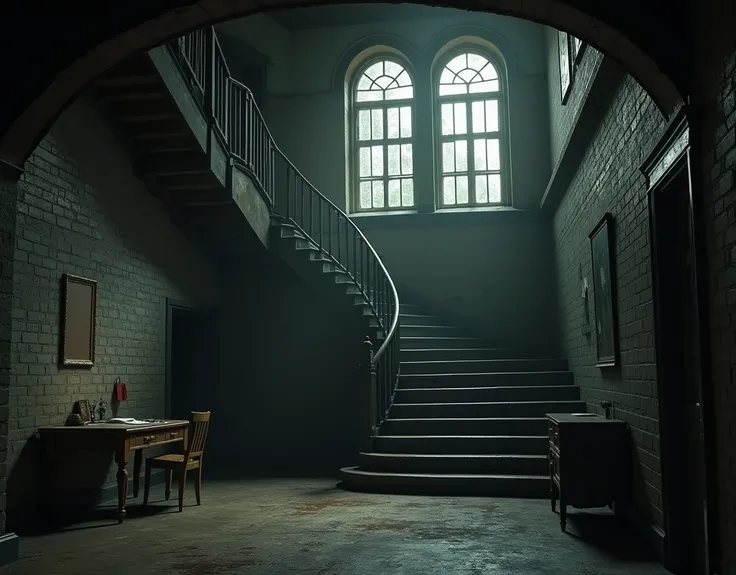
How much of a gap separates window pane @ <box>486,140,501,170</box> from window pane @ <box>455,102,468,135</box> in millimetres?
Answer: 421

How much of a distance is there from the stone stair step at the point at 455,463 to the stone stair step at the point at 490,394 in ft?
3.40

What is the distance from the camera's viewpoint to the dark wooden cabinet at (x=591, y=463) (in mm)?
5414

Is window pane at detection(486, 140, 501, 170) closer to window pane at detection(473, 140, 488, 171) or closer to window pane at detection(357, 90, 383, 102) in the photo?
window pane at detection(473, 140, 488, 171)

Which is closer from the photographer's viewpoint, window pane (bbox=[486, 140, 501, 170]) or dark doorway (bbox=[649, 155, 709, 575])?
dark doorway (bbox=[649, 155, 709, 575])

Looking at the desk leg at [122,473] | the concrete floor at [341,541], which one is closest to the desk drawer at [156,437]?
the desk leg at [122,473]

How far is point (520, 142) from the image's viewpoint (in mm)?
11219

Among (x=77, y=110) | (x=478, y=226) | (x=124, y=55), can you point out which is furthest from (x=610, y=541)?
(x=478, y=226)

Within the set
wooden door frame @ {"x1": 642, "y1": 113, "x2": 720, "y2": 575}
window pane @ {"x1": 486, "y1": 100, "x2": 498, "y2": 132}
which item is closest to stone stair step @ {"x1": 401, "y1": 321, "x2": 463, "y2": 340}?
window pane @ {"x1": 486, "y1": 100, "x2": 498, "y2": 132}

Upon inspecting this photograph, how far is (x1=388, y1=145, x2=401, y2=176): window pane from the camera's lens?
39.0 feet

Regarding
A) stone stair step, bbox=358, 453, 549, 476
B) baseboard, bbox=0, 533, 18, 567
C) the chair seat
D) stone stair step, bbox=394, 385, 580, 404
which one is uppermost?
stone stair step, bbox=394, 385, 580, 404

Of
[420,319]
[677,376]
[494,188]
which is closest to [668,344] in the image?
[677,376]

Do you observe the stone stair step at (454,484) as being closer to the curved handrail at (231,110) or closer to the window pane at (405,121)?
the curved handrail at (231,110)

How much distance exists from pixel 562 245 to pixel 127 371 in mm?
5342

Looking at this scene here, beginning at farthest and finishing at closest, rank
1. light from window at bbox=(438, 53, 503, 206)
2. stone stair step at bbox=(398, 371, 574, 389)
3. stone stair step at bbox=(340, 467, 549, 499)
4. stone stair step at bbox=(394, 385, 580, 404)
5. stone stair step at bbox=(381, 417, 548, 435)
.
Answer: light from window at bbox=(438, 53, 503, 206), stone stair step at bbox=(398, 371, 574, 389), stone stair step at bbox=(394, 385, 580, 404), stone stair step at bbox=(381, 417, 548, 435), stone stair step at bbox=(340, 467, 549, 499)
